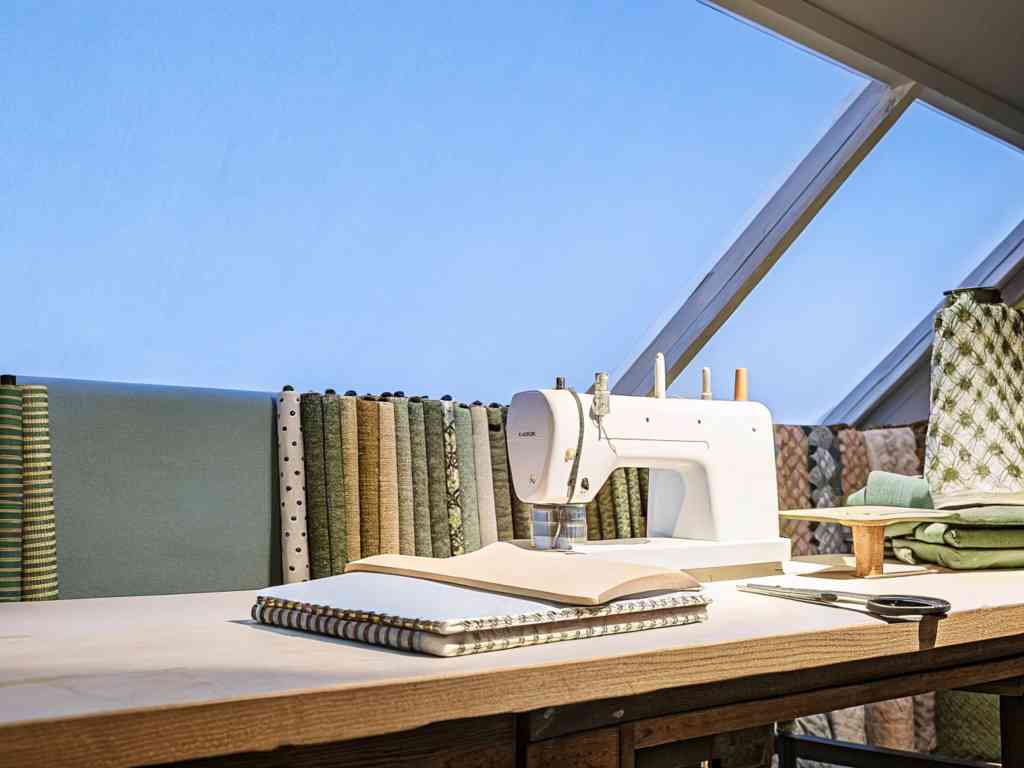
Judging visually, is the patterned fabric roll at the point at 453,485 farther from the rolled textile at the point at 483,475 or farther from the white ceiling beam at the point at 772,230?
the white ceiling beam at the point at 772,230

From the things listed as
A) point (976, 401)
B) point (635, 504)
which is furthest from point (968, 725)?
point (635, 504)


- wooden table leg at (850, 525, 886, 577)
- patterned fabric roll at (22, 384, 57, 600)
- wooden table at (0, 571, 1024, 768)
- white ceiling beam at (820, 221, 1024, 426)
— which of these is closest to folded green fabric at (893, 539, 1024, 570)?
wooden table leg at (850, 525, 886, 577)

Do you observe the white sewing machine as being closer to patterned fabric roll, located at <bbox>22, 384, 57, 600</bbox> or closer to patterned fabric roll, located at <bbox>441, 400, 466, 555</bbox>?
patterned fabric roll, located at <bbox>441, 400, 466, 555</bbox>

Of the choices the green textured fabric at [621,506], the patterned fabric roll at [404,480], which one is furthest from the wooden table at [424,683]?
the green textured fabric at [621,506]

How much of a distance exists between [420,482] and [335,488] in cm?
20

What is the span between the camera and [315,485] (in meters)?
2.03

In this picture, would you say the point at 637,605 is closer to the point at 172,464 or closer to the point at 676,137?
the point at 172,464

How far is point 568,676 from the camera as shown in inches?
38.1

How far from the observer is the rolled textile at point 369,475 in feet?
6.76

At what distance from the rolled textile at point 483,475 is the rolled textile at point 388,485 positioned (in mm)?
226

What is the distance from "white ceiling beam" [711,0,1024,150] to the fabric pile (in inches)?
42.5

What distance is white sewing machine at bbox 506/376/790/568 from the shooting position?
1.68 m

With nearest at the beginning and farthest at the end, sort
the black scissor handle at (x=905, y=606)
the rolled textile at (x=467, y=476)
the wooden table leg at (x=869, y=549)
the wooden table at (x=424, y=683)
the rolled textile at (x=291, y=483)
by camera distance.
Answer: the wooden table at (x=424, y=683)
the black scissor handle at (x=905, y=606)
the wooden table leg at (x=869, y=549)
the rolled textile at (x=291, y=483)
the rolled textile at (x=467, y=476)

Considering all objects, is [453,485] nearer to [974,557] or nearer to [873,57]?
[974,557]
